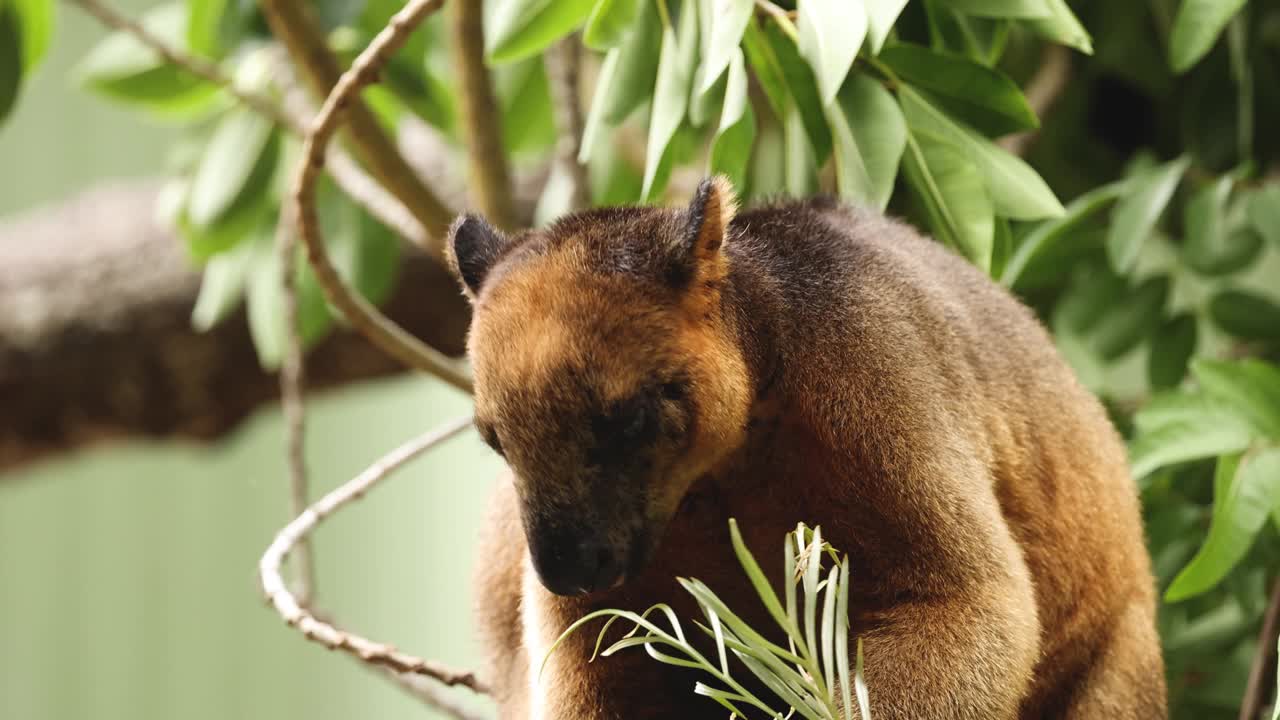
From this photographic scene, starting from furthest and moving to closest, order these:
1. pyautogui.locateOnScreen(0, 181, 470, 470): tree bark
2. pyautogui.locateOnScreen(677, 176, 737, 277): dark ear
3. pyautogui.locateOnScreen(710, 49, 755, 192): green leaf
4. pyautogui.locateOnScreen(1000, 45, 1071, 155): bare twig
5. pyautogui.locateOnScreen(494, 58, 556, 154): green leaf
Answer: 1. pyautogui.locateOnScreen(0, 181, 470, 470): tree bark
2. pyautogui.locateOnScreen(1000, 45, 1071, 155): bare twig
3. pyautogui.locateOnScreen(494, 58, 556, 154): green leaf
4. pyautogui.locateOnScreen(710, 49, 755, 192): green leaf
5. pyautogui.locateOnScreen(677, 176, 737, 277): dark ear

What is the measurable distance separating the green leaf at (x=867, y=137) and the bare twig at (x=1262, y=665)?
99cm

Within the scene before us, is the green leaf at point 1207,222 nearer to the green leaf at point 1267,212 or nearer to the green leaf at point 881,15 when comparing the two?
the green leaf at point 1267,212

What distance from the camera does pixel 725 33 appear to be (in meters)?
1.55

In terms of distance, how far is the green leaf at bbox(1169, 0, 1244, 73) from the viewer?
5.95 ft

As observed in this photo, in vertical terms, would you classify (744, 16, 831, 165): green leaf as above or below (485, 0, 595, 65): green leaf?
below

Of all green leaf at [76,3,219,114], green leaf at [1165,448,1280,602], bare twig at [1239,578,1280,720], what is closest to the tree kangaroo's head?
green leaf at [1165,448,1280,602]

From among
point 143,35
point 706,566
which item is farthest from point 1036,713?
point 143,35

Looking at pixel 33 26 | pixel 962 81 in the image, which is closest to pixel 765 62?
pixel 962 81

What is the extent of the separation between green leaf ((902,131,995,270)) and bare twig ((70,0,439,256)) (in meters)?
1.06

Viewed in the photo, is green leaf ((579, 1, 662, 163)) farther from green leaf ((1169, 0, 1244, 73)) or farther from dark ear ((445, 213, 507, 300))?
green leaf ((1169, 0, 1244, 73))

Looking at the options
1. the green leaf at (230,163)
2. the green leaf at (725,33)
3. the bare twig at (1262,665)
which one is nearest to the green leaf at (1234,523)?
the bare twig at (1262,665)

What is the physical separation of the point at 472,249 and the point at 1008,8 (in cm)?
72

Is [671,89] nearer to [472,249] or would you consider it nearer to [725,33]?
[725,33]

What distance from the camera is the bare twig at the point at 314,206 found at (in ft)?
5.85
